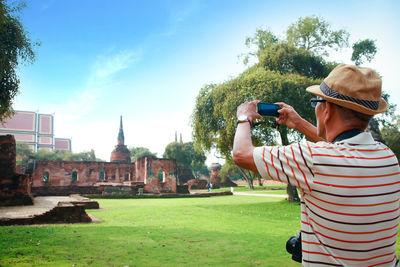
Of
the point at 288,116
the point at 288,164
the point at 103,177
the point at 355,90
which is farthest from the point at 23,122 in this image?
the point at 355,90

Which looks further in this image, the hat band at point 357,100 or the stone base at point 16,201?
the stone base at point 16,201

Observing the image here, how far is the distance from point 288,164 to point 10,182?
15331mm

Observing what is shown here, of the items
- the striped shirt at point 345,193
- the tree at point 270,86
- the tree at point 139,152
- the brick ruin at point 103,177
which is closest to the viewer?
the striped shirt at point 345,193

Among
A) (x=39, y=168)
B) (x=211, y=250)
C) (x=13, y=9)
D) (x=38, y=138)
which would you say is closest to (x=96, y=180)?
(x=39, y=168)

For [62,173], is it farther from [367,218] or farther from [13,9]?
[367,218]

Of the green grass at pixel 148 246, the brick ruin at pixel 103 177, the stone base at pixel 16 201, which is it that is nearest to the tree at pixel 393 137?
the brick ruin at pixel 103 177

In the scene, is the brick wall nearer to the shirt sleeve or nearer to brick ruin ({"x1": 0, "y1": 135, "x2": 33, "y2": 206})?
brick ruin ({"x1": 0, "y1": 135, "x2": 33, "y2": 206})

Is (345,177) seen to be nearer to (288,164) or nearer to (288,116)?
(288,164)

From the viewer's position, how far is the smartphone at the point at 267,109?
1666 mm

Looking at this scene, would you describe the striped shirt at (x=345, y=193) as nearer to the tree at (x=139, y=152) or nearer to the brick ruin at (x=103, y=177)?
the brick ruin at (x=103, y=177)

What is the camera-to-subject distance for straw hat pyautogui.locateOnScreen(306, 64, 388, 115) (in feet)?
4.27

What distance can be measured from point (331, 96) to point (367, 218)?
1.65 feet

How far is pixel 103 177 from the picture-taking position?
121 ft

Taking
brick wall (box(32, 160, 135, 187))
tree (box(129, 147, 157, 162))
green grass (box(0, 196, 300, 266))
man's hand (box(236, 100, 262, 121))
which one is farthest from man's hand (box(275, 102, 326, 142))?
tree (box(129, 147, 157, 162))
